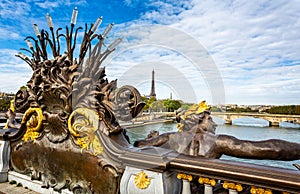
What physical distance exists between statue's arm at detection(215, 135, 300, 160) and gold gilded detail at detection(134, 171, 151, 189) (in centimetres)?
78

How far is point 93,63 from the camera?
3.06m

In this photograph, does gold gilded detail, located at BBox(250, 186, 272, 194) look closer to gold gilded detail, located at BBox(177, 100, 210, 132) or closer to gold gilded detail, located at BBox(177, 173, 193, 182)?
gold gilded detail, located at BBox(177, 173, 193, 182)

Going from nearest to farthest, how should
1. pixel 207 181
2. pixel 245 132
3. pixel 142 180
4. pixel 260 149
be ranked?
pixel 207 181 < pixel 260 149 < pixel 142 180 < pixel 245 132

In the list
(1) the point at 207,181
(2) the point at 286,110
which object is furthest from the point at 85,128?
(2) the point at 286,110

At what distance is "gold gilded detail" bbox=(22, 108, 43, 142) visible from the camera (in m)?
3.32

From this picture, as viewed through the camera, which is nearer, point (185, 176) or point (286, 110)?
point (185, 176)

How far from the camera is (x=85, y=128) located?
109 inches

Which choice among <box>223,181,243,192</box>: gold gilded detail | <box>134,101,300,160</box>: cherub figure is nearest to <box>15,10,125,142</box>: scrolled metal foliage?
<box>134,101,300,160</box>: cherub figure

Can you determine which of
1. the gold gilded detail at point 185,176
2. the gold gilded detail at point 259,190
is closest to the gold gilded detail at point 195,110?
the gold gilded detail at point 185,176

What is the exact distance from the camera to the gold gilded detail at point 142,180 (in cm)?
218

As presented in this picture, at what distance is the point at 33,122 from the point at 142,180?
2038 mm

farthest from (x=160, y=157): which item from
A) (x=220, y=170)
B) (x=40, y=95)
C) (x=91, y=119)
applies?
(x=40, y=95)

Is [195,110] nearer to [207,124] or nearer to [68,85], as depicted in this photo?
[207,124]

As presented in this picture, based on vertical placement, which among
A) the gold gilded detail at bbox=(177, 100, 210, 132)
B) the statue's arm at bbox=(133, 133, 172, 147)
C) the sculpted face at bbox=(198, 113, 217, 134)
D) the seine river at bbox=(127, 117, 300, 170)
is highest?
the gold gilded detail at bbox=(177, 100, 210, 132)
